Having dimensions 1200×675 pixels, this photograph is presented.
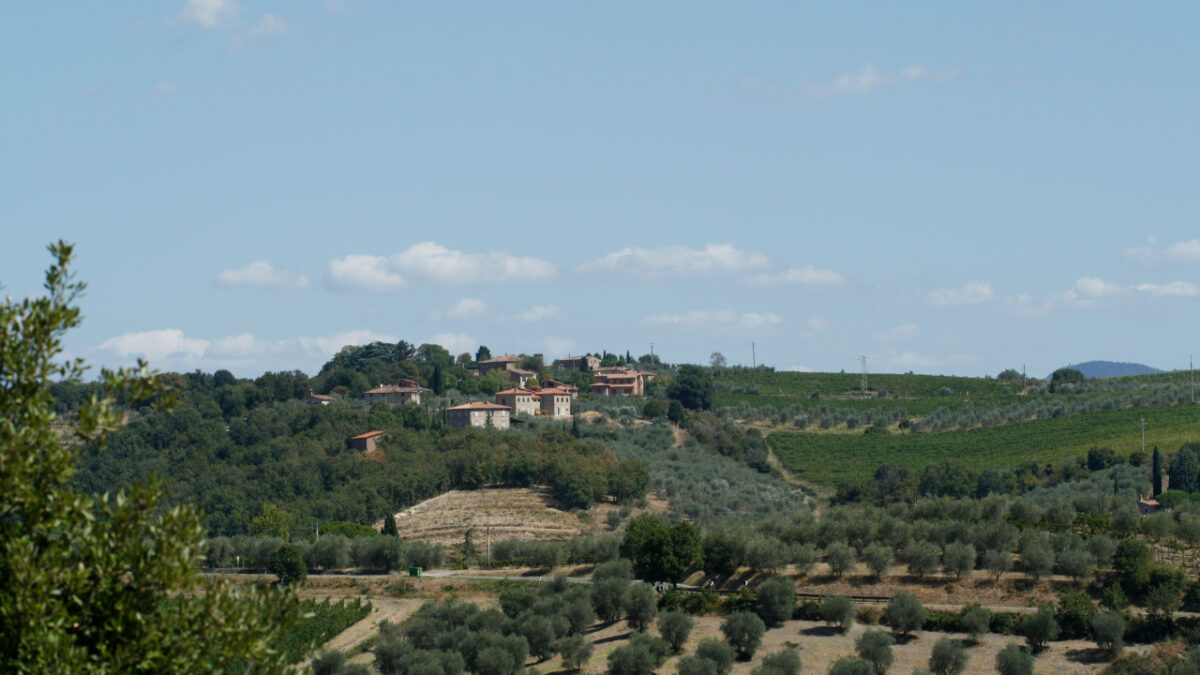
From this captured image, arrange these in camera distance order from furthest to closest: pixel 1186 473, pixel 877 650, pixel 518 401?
pixel 518 401
pixel 1186 473
pixel 877 650

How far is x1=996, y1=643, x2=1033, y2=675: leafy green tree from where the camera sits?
39.9 m

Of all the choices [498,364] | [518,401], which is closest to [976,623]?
[518,401]

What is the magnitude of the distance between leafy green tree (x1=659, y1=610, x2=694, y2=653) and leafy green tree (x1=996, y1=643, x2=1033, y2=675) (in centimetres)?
1171

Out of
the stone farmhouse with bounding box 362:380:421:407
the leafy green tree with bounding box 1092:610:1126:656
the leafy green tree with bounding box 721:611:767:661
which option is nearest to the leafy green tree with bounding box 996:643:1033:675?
the leafy green tree with bounding box 1092:610:1126:656

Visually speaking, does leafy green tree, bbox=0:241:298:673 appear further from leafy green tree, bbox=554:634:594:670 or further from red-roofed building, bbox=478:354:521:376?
red-roofed building, bbox=478:354:521:376

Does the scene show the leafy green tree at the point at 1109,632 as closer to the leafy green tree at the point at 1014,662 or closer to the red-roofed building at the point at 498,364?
the leafy green tree at the point at 1014,662

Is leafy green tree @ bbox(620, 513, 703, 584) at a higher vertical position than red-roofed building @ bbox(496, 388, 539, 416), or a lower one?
lower

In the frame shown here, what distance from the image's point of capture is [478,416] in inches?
4279

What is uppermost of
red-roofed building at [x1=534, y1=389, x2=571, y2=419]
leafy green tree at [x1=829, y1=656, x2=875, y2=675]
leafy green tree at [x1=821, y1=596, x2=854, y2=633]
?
red-roofed building at [x1=534, y1=389, x2=571, y2=419]

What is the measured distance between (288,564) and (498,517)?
65.4 feet

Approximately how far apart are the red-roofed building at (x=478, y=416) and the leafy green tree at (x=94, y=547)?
9669cm

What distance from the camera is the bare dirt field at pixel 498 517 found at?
77.1 m

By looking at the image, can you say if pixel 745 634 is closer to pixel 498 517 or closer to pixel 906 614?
pixel 906 614

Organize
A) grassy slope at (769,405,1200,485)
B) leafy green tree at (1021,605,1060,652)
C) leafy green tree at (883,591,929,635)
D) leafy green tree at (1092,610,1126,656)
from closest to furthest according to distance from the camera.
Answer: leafy green tree at (1092,610,1126,656) → leafy green tree at (1021,605,1060,652) → leafy green tree at (883,591,929,635) → grassy slope at (769,405,1200,485)
